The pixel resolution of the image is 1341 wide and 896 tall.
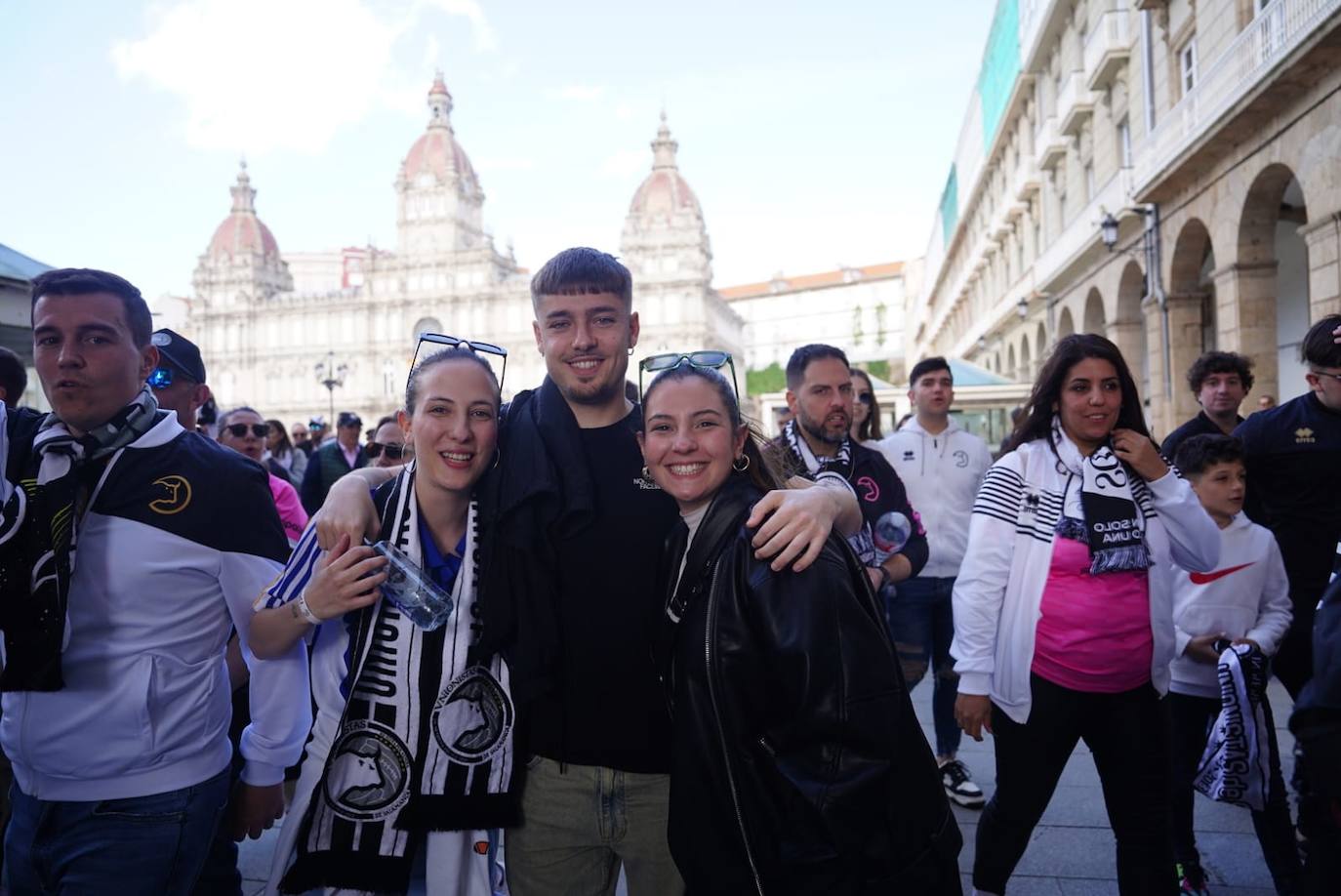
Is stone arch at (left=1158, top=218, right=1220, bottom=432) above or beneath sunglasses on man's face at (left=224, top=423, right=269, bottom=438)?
above

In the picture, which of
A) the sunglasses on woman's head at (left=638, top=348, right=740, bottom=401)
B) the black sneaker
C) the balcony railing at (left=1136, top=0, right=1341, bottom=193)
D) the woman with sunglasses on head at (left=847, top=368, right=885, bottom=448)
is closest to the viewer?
the sunglasses on woman's head at (left=638, top=348, right=740, bottom=401)

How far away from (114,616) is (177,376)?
1821mm

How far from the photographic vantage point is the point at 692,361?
218 centimetres

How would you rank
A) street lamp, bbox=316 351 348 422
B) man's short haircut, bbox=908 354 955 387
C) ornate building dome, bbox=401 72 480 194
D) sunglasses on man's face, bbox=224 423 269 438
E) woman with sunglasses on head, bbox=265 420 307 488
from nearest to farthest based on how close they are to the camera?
1. man's short haircut, bbox=908 354 955 387
2. sunglasses on man's face, bbox=224 423 269 438
3. woman with sunglasses on head, bbox=265 420 307 488
4. street lamp, bbox=316 351 348 422
5. ornate building dome, bbox=401 72 480 194

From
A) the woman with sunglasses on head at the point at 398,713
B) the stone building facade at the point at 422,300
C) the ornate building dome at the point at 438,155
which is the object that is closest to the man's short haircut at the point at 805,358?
the woman with sunglasses on head at the point at 398,713

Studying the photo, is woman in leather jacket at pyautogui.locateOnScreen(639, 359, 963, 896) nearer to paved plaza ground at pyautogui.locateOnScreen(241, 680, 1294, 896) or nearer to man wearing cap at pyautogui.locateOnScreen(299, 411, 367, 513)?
paved plaza ground at pyautogui.locateOnScreen(241, 680, 1294, 896)

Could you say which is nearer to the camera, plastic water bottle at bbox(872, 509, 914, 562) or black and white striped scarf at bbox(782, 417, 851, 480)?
plastic water bottle at bbox(872, 509, 914, 562)

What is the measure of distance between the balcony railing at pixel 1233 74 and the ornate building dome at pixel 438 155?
7113 centimetres

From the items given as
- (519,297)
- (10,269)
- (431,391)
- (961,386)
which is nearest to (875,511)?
(431,391)

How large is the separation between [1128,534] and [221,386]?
85647mm

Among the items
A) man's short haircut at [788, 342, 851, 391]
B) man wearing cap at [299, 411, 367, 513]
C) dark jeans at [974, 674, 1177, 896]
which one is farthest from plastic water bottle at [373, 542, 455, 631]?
man wearing cap at [299, 411, 367, 513]

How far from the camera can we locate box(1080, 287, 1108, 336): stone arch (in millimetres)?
18906

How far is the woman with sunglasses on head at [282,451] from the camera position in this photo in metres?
9.87

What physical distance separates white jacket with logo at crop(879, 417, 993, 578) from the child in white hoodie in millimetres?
1269
